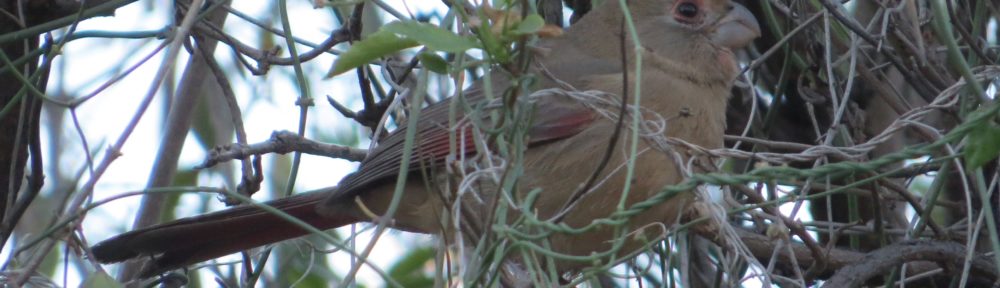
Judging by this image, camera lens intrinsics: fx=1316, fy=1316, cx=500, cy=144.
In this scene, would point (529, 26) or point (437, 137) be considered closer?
point (529, 26)

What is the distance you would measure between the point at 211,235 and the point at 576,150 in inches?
45.6

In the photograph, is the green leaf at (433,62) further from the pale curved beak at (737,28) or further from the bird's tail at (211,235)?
the pale curved beak at (737,28)

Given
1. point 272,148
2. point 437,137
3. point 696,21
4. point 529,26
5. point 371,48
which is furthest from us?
point 696,21

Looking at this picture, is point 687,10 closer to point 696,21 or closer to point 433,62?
point 696,21

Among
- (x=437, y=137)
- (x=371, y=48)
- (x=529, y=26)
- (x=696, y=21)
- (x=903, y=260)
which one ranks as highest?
(x=696, y=21)

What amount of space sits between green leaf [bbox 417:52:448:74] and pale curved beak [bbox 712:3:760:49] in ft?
6.24

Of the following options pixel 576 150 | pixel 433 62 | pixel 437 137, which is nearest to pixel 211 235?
pixel 437 137

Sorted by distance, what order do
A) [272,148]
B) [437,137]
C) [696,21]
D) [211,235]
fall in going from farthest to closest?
[696,21] → [211,235] → [437,137] → [272,148]

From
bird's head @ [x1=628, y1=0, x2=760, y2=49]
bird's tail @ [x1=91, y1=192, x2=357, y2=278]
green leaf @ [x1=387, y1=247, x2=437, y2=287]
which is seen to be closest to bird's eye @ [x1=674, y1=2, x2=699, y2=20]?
bird's head @ [x1=628, y1=0, x2=760, y2=49]

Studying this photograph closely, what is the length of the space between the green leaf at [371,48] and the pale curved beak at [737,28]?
6.47 feet

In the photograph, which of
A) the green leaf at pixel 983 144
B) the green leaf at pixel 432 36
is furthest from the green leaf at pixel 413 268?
the green leaf at pixel 983 144

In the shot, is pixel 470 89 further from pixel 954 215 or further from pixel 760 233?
pixel 954 215

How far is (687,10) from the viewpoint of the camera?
4422 millimetres

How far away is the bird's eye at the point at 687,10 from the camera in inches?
173
